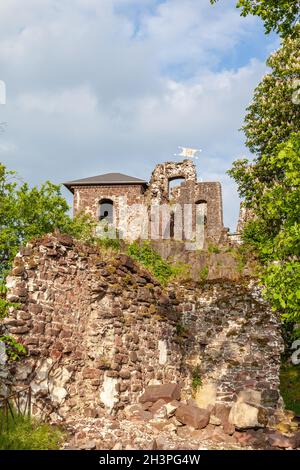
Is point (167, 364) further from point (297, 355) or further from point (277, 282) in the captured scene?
point (297, 355)

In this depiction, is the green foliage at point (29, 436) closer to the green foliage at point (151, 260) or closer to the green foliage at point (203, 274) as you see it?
the green foliage at point (151, 260)

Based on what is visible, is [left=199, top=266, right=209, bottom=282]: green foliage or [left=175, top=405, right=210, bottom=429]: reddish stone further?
[left=199, top=266, right=209, bottom=282]: green foliage

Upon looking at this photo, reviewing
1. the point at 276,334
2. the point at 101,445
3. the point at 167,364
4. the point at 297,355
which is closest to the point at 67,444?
the point at 101,445

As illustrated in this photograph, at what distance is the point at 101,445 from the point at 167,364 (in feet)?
16.6

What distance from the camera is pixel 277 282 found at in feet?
42.4

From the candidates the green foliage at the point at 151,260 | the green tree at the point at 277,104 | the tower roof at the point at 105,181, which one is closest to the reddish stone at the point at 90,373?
the green foliage at the point at 151,260

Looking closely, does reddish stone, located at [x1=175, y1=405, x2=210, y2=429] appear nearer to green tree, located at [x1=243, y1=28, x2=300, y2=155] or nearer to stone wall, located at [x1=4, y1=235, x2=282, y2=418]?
stone wall, located at [x1=4, y1=235, x2=282, y2=418]

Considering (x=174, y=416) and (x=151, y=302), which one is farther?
(x=151, y=302)

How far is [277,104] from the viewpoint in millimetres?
25828

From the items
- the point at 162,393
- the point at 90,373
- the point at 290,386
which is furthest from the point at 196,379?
the point at 290,386

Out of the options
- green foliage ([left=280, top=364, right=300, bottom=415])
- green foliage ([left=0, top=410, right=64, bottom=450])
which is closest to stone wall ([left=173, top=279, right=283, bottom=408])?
green foliage ([left=280, top=364, right=300, bottom=415])

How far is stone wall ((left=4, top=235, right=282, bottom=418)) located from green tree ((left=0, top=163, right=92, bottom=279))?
1424 cm

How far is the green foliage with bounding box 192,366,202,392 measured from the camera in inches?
691

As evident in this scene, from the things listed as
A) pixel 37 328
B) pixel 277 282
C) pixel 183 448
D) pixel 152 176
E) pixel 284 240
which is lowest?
pixel 183 448
